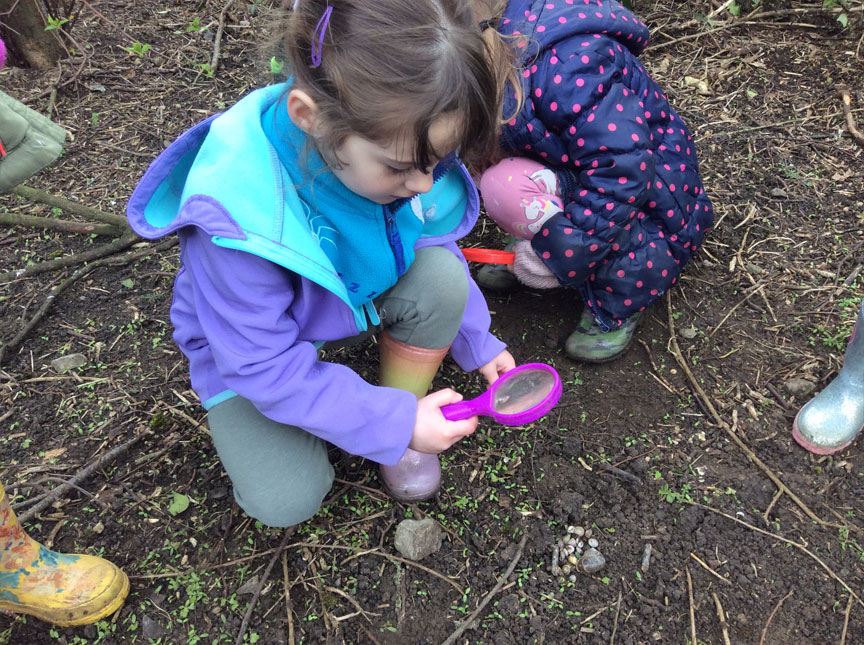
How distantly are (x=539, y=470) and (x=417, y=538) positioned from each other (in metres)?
0.37

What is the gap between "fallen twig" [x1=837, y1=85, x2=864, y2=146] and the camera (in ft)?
8.15

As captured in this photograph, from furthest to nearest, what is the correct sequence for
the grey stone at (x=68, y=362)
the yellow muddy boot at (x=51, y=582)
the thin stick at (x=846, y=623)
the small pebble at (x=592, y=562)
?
the grey stone at (x=68, y=362) → the small pebble at (x=592, y=562) → the thin stick at (x=846, y=623) → the yellow muddy boot at (x=51, y=582)

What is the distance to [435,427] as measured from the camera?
128 centimetres

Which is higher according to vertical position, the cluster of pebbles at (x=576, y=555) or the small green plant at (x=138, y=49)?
the small green plant at (x=138, y=49)

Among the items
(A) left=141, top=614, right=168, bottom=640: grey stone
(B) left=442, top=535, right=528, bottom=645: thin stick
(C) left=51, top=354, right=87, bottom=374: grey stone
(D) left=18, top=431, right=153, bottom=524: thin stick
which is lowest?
(B) left=442, top=535, right=528, bottom=645: thin stick

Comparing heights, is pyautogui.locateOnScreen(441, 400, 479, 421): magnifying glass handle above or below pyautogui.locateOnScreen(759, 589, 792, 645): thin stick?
above

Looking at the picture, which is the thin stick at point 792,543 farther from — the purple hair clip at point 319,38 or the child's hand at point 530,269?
the purple hair clip at point 319,38

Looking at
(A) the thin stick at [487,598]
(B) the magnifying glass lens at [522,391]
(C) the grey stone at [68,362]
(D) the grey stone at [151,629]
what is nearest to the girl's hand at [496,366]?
(B) the magnifying glass lens at [522,391]

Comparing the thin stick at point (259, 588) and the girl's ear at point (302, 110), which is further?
the thin stick at point (259, 588)

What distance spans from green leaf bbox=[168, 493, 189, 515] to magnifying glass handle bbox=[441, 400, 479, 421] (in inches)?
27.4

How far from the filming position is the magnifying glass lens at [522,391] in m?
1.31

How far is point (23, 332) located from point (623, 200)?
173 centimetres

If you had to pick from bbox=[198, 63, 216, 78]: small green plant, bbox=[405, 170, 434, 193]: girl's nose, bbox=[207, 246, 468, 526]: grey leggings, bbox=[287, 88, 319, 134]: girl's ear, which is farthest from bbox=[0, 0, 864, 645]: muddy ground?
bbox=[198, 63, 216, 78]: small green plant

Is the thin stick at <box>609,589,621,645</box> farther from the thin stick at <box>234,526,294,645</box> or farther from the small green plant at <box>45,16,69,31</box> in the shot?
the small green plant at <box>45,16,69,31</box>
